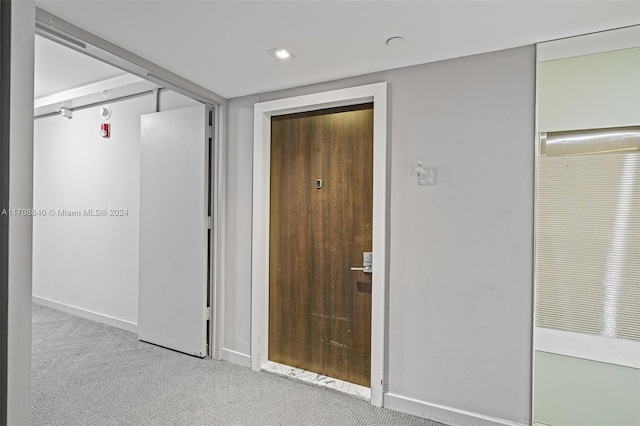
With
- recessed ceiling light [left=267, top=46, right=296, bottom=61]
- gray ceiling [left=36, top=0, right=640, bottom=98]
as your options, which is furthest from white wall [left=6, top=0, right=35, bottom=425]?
recessed ceiling light [left=267, top=46, right=296, bottom=61]

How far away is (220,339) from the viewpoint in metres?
3.02

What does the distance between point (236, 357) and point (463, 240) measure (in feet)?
6.95

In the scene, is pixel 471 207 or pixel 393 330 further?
pixel 393 330

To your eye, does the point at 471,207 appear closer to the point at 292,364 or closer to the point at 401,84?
the point at 401,84

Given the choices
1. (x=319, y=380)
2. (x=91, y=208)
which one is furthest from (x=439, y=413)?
(x=91, y=208)

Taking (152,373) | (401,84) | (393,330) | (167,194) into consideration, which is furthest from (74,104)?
(393,330)

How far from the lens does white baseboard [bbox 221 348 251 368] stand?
289 centimetres

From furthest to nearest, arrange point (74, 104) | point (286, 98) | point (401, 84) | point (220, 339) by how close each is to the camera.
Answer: point (74, 104) → point (220, 339) → point (286, 98) → point (401, 84)

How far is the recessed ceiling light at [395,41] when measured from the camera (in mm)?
1909

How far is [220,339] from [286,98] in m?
2.15

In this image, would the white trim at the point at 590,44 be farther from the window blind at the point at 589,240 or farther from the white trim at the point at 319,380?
the white trim at the point at 319,380

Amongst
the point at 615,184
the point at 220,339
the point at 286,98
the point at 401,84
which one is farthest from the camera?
the point at 220,339

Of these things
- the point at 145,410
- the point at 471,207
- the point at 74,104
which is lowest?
the point at 145,410

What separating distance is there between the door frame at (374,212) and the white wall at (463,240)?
65 mm
